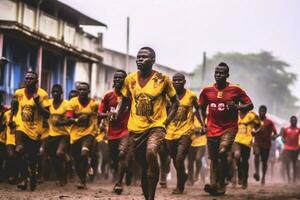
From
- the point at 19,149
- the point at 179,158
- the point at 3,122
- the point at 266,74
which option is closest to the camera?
the point at 19,149

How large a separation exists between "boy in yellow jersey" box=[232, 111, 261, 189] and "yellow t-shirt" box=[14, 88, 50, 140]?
540 cm

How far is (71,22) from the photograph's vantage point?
105 ft

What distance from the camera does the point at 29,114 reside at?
38.6 feet

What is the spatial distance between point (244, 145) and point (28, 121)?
19.2 feet

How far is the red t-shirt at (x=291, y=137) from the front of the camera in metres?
22.7

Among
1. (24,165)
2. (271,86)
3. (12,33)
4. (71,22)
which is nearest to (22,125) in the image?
(24,165)

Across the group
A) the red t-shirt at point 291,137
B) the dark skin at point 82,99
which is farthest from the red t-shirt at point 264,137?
the dark skin at point 82,99

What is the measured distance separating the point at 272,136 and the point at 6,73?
10307 millimetres

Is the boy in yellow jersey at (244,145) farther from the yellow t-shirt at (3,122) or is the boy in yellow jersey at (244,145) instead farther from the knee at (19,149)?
the knee at (19,149)

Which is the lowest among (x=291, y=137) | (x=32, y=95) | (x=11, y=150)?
(x=11, y=150)

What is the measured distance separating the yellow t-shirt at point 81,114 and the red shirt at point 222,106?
2734 mm

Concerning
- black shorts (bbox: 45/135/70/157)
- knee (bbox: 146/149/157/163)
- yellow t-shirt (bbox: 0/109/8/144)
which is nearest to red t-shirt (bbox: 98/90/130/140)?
black shorts (bbox: 45/135/70/157)

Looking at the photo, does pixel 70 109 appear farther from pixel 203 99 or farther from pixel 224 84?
pixel 224 84

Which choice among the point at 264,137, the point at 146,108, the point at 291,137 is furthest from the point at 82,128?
the point at 291,137
